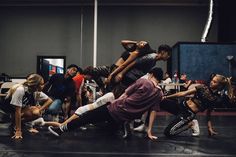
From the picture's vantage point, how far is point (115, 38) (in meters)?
12.6

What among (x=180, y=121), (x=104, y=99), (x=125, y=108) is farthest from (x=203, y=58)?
(x=125, y=108)

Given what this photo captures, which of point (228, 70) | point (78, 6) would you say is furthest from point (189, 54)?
point (78, 6)

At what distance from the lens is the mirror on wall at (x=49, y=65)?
12672 mm

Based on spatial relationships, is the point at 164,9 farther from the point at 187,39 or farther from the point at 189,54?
the point at 189,54

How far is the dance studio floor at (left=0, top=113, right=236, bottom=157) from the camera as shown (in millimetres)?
2863

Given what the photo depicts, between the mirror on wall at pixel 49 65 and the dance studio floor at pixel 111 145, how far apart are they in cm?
868

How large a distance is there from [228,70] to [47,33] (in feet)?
22.9

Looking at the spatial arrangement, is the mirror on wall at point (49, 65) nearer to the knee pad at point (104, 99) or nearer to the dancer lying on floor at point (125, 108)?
the knee pad at point (104, 99)

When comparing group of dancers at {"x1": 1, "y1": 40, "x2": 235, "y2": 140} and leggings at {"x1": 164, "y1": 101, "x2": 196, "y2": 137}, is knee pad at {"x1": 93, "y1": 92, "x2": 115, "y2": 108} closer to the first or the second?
group of dancers at {"x1": 1, "y1": 40, "x2": 235, "y2": 140}

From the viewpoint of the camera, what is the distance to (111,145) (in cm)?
330

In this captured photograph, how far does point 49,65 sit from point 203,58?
20.8ft

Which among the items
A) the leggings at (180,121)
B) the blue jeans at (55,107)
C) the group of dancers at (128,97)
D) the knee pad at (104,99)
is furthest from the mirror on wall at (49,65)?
the leggings at (180,121)

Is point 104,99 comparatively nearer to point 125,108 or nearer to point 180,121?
point 125,108

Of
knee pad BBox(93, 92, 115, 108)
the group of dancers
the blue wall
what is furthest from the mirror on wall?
knee pad BBox(93, 92, 115, 108)
